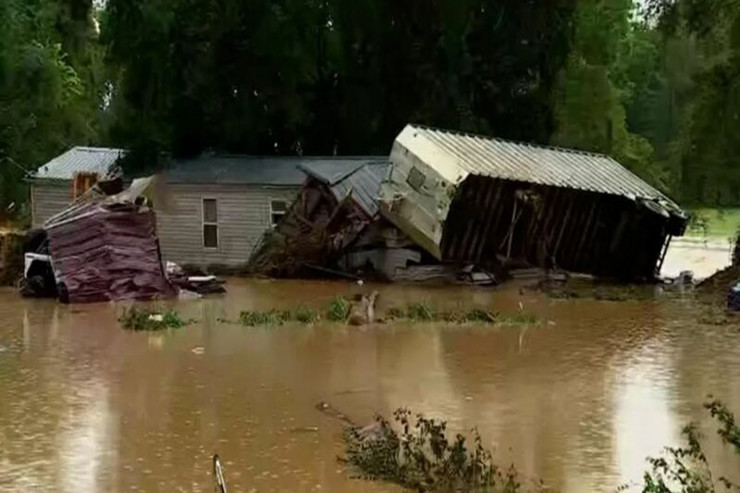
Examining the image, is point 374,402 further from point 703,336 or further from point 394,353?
point 703,336

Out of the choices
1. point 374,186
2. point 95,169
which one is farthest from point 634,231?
point 95,169

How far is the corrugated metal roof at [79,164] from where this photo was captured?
124 feet

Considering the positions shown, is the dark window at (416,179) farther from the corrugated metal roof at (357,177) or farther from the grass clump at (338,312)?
the grass clump at (338,312)

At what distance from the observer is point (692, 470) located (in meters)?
10.5

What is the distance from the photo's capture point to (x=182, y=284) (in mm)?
27875

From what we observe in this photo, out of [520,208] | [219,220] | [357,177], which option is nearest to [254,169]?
[219,220]

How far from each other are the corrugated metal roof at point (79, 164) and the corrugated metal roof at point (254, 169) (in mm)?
3000

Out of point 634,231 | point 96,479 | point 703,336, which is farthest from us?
point 634,231

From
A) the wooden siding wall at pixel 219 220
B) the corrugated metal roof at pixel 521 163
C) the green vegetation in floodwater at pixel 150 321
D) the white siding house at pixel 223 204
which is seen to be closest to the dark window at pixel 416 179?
the corrugated metal roof at pixel 521 163

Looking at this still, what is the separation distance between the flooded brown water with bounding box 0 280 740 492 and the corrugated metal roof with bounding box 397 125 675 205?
6.89m

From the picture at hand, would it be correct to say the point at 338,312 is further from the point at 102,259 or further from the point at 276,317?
the point at 102,259

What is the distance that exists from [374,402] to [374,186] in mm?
19004

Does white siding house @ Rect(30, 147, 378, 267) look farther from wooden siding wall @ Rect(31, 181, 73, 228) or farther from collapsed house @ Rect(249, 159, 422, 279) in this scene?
wooden siding wall @ Rect(31, 181, 73, 228)

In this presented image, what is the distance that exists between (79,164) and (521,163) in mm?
15298
